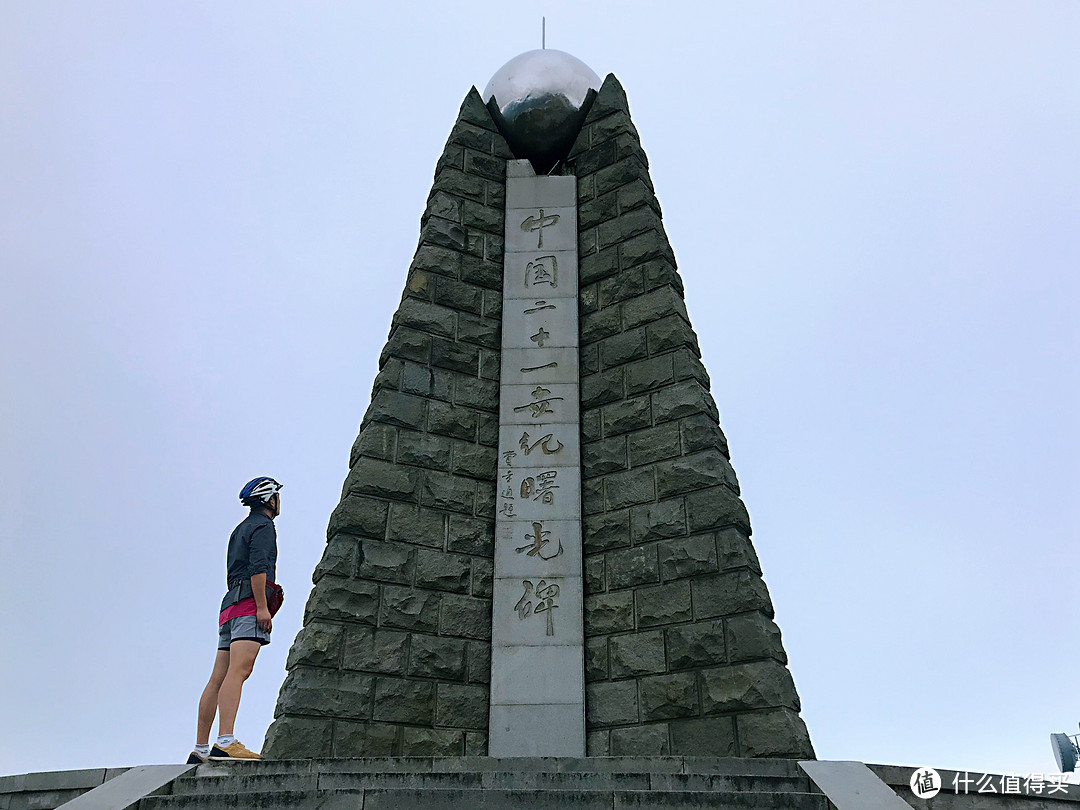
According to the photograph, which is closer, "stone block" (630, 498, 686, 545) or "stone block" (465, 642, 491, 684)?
"stone block" (465, 642, 491, 684)

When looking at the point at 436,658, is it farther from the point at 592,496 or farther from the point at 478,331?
the point at 478,331

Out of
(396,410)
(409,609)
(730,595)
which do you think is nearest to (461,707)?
(409,609)

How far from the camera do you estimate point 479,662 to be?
6176 mm

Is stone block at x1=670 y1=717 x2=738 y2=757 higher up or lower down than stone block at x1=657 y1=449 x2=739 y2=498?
lower down

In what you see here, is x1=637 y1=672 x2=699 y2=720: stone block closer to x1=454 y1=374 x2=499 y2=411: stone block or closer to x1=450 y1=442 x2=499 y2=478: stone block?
x1=450 y1=442 x2=499 y2=478: stone block

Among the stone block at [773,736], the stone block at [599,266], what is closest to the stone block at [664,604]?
the stone block at [773,736]

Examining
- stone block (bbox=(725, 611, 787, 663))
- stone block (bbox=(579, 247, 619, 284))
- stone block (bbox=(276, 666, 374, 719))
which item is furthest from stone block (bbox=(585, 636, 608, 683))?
stone block (bbox=(579, 247, 619, 284))

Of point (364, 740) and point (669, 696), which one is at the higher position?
point (669, 696)

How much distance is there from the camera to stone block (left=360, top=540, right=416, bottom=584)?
20.3ft

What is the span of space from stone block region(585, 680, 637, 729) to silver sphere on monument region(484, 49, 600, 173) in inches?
171

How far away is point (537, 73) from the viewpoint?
832cm

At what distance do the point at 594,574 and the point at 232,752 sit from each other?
8.15 feet

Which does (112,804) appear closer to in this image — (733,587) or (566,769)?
(566,769)

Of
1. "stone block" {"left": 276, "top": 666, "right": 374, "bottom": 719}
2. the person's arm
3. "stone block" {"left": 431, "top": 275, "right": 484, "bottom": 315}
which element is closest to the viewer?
the person's arm
